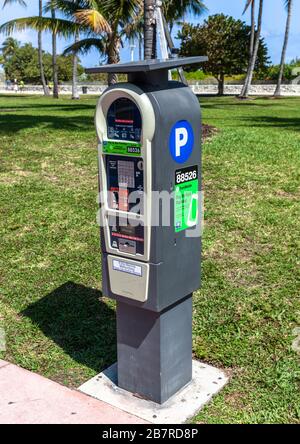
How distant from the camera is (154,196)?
8.97 ft

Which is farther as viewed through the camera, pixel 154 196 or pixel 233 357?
pixel 233 357

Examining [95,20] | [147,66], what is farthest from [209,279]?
[95,20]

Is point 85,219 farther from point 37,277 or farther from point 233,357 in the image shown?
point 233,357

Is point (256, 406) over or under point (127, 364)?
under

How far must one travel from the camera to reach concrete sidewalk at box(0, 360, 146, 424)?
3021mm

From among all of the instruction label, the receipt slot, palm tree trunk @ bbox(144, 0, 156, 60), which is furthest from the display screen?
palm tree trunk @ bbox(144, 0, 156, 60)

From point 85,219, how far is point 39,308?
5.88 feet

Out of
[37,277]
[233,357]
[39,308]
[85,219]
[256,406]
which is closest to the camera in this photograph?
[256,406]

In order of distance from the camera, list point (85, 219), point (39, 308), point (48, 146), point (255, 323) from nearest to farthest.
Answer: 1. point (255, 323)
2. point (39, 308)
3. point (85, 219)
4. point (48, 146)

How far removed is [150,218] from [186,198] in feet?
0.97

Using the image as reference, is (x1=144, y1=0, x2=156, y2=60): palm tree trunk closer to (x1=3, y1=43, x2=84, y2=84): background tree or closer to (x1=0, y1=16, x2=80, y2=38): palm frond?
(x1=0, y1=16, x2=80, y2=38): palm frond

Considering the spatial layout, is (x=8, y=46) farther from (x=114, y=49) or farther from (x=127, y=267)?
(x=127, y=267)

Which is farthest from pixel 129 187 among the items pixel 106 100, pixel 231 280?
pixel 231 280

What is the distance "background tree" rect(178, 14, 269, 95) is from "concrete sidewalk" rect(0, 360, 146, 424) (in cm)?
3701
